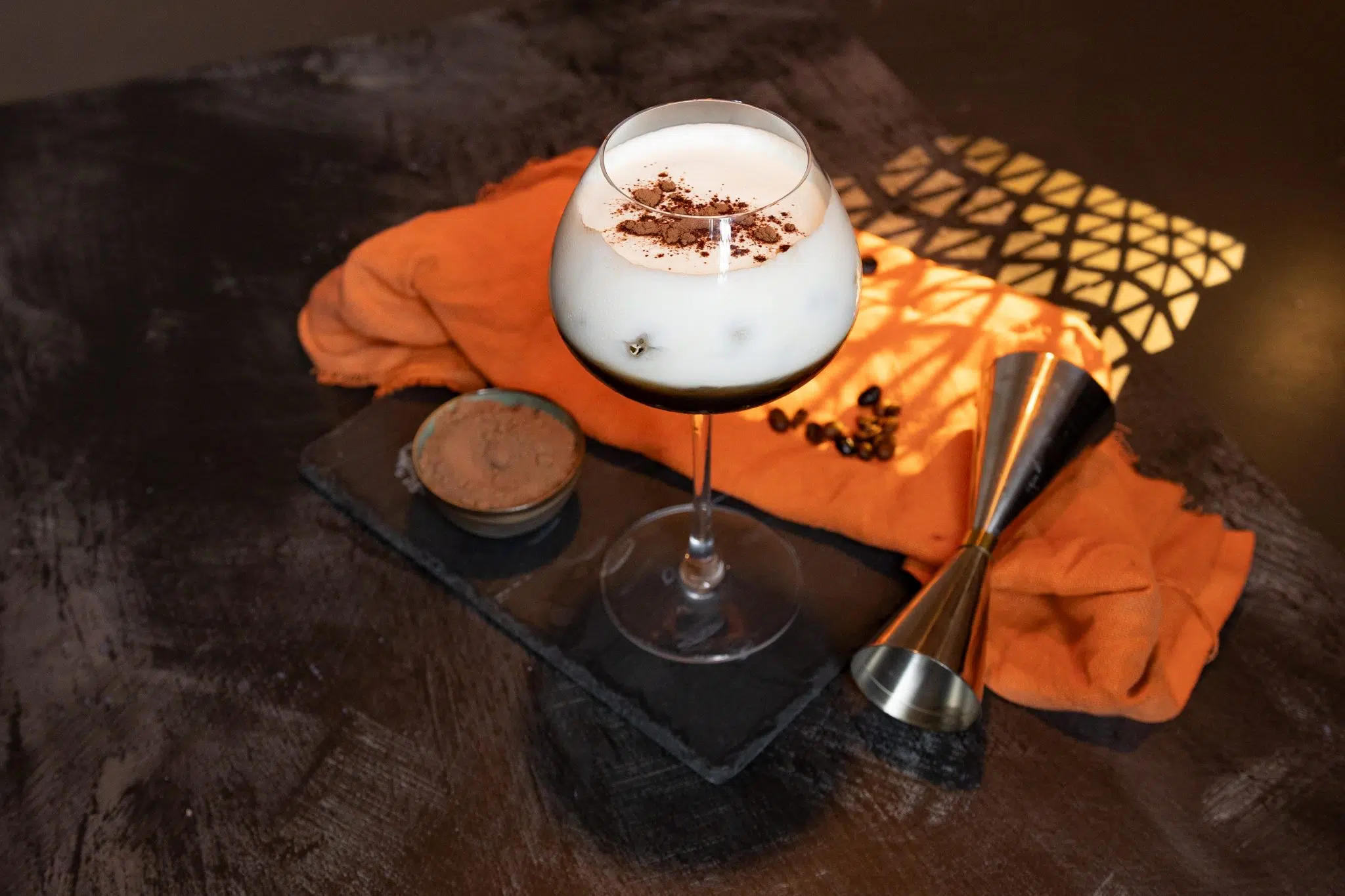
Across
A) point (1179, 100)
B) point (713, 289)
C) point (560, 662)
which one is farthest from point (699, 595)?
point (1179, 100)

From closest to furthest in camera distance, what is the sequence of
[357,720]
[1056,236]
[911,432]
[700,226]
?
[700,226], [357,720], [911,432], [1056,236]

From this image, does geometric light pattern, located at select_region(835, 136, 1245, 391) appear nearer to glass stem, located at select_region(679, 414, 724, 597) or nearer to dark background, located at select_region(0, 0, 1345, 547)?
dark background, located at select_region(0, 0, 1345, 547)

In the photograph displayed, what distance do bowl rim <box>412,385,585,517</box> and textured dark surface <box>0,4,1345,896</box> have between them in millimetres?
106

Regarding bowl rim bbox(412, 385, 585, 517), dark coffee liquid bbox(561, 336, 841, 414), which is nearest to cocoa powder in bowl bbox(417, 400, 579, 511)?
bowl rim bbox(412, 385, 585, 517)

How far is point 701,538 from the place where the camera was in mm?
1170

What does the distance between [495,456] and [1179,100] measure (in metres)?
1.77

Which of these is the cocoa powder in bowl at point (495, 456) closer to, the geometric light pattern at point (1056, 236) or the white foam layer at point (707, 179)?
the white foam layer at point (707, 179)

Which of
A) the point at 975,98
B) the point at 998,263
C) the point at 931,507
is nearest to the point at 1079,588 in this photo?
the point at 931,507

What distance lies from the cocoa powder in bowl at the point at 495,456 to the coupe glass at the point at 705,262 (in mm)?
234

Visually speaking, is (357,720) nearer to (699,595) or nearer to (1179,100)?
(699,595)

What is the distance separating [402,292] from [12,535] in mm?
524

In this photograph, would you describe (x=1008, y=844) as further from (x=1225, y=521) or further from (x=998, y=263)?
(x=998, y=263)

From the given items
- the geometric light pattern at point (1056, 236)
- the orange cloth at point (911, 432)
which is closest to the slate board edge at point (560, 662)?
the orange cloth at point (911, 432)

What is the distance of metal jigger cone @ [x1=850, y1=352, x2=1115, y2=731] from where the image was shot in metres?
1.03
